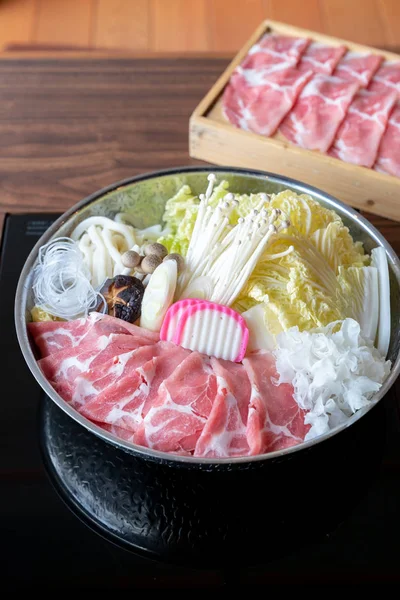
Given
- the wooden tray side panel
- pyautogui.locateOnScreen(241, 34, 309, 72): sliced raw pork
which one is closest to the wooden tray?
the wooden tray side panel

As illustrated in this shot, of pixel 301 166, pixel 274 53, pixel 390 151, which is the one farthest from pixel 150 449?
pixel 274 53

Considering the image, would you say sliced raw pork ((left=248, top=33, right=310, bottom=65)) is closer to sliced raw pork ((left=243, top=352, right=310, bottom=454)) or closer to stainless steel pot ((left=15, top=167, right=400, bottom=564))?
stainless steel pot ((left=15, top=167, right=400, bottom=564))

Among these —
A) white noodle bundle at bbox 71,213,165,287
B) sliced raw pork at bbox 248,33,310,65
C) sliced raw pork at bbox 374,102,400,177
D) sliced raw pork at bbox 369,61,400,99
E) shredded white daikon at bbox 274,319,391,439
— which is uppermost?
sliced raw pork at bbox 248,33,310,65

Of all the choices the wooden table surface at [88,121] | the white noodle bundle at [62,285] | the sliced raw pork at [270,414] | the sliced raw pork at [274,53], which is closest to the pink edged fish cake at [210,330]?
the sliced raw pork at [270,414]

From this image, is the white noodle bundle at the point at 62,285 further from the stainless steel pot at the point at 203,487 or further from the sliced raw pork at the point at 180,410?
the sliced raw pork at the point at 180,410

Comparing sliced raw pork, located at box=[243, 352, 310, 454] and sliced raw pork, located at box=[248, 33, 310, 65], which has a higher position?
sliced raw pork, located at box=[248, 33, 310, 65]

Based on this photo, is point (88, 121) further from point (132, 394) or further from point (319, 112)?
point (132, 394)
